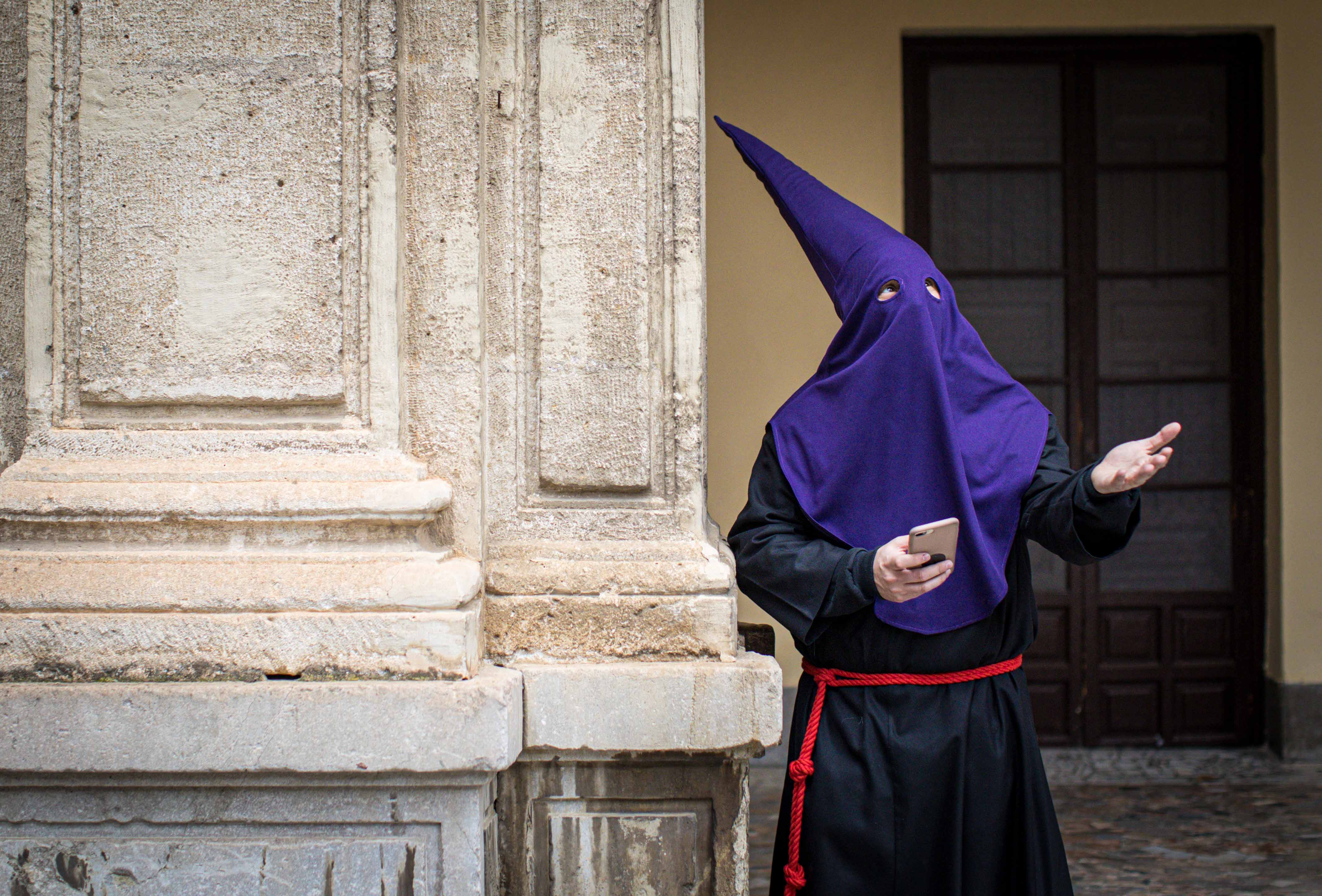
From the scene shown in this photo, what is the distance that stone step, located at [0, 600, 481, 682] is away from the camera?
1853 millimetres

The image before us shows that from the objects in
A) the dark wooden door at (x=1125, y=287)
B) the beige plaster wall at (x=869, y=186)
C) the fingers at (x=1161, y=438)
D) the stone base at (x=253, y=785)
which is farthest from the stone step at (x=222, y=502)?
the dark wooden door at (x=1125, y=287)

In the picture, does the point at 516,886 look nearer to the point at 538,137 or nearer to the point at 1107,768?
the point at 538,137

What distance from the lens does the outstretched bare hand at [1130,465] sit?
5.63 ft

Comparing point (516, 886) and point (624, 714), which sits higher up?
point (624, 714)

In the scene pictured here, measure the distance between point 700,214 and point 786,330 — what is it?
2413 millimetres

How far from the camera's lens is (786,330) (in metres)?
4.42

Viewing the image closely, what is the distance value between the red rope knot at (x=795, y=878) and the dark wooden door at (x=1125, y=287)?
2858 mm

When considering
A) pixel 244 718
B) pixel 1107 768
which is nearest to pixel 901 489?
pixel 244 718

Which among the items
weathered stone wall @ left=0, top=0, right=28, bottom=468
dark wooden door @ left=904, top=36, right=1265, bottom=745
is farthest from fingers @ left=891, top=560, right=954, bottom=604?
dark wooden door @ left=904, top=36, right=1265, bottom=745

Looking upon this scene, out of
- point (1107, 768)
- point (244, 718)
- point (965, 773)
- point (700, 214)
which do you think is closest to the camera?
point (244, 718)

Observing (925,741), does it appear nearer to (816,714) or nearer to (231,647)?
(816,714)

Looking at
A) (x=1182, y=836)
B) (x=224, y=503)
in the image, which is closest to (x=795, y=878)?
(x=224, y=503)

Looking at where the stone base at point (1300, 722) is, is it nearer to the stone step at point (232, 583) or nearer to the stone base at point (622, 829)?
the stone base at point (622, 829)

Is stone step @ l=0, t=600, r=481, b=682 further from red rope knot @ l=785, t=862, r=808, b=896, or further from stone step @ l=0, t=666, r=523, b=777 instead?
red rope knot @ l=785, t=862, r=808, b=896
